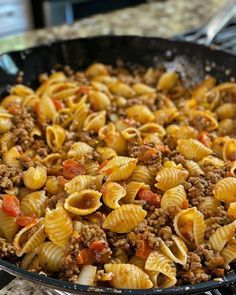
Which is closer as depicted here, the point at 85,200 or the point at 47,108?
the point at 85,200

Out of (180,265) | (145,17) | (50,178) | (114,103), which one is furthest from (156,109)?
(145,17)

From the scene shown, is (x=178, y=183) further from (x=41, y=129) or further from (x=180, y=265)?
(x=41, y=129)

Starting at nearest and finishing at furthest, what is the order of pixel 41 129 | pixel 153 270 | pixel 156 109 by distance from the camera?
pixel 153 270 < pixel 41 129 < pixel 156 109

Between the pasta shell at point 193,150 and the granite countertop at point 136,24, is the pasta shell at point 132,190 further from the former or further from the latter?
the granite countertop at point 136,24

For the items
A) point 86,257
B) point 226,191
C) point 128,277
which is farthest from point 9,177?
point 226,191

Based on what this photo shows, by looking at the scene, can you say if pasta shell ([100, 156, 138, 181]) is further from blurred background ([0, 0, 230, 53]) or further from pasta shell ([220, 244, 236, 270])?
blurred background ([0, 0, 230, 53])

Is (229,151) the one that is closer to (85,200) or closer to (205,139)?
(205,139)
